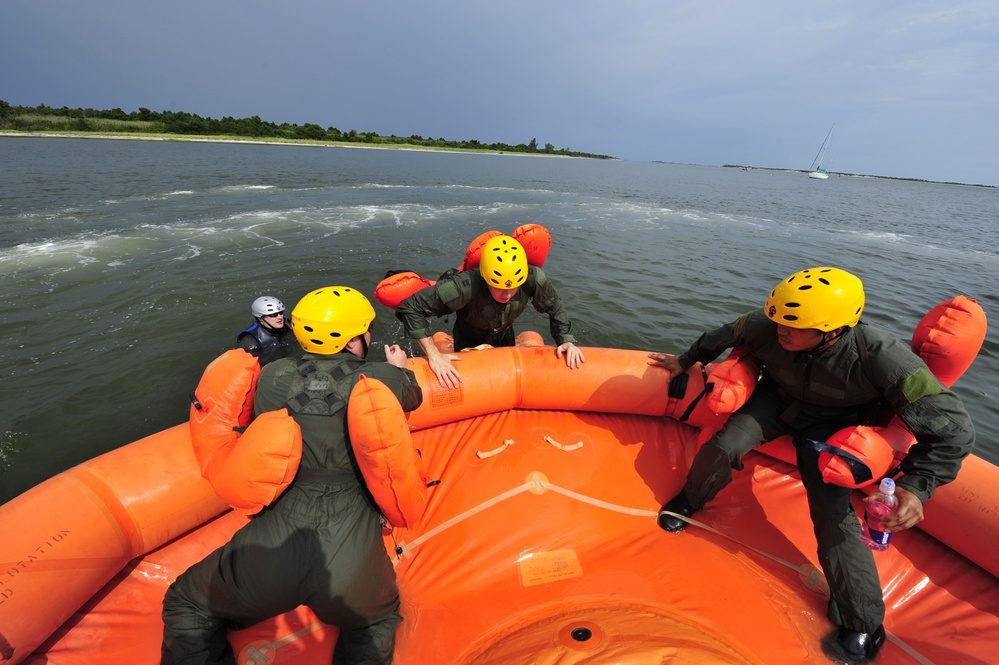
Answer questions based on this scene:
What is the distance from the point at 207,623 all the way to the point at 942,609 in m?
3.58

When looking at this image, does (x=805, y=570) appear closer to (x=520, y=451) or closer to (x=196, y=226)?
(x=520, y=451)

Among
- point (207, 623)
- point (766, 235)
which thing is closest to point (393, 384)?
point (207, 623)

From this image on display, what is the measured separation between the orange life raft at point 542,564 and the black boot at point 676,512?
0.24ft

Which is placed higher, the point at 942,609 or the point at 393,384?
the point at 393,384

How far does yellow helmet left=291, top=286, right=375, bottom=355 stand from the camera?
200 centimetres

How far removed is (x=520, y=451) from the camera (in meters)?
3.07

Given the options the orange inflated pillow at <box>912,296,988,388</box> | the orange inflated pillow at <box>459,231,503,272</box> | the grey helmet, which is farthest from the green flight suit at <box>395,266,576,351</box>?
the orange inflated pillow at <box>912,296,988,388</box>

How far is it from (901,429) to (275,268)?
983 centimetres

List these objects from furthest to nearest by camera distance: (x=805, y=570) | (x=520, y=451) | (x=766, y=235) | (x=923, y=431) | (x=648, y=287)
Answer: (x=766, y=235), (x=648, y=287), (x=520, y=451), (x=805, y=570), (x=923, y=431)

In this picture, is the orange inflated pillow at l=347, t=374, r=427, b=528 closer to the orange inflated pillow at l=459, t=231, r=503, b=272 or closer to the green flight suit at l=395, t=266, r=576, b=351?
the green flight suit at l=395, t=266, r=576, b=351

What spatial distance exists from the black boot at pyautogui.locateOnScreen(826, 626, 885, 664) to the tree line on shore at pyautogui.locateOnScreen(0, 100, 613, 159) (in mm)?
64453

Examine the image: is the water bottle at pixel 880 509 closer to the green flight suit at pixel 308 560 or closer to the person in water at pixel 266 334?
the green flight suit at pixel 308 560

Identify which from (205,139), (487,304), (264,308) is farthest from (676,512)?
(205,139)

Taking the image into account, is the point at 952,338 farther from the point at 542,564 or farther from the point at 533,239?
the point at 533,239
